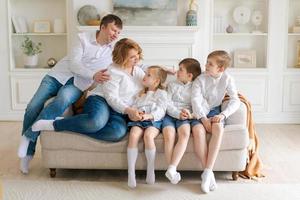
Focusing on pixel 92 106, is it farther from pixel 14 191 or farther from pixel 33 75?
pixel 33 75

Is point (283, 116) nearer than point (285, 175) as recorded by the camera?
No

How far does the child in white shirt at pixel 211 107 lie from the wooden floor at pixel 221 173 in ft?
1.03

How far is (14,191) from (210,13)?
3.35 m

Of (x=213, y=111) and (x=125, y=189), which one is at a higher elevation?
(x=213, y=111)

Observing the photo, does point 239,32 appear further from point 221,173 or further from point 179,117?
point 179,117

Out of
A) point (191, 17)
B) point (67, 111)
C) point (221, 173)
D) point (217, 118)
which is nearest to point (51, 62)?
point (191, 17)

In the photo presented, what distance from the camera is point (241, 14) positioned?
6.35 metres

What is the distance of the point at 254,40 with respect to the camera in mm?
6465

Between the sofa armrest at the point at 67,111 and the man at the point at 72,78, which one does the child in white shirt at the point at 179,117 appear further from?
the sofa armrest at the point at 67,111

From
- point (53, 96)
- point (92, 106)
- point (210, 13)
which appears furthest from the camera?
point (210, 13)

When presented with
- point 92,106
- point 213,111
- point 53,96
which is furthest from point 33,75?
point 213,111

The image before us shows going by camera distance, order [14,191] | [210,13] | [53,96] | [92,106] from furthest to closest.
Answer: [210,13] → [53,96] → [92,106] → [14,191]

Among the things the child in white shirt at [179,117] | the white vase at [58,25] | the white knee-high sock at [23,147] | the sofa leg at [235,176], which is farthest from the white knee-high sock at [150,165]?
the white vase at [58,25]

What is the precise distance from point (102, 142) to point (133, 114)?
301 mm
